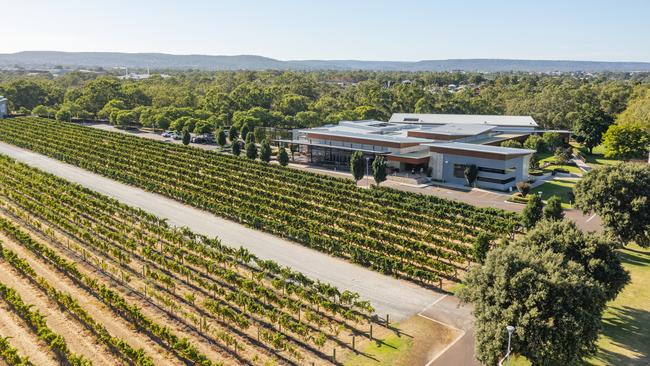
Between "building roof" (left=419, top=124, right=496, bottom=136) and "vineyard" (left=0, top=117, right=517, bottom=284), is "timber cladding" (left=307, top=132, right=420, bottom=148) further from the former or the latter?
"vineyard" (left=0, top=117, right=517, bottom=284)

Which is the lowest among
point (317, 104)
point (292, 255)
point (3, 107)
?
point (292, 255)

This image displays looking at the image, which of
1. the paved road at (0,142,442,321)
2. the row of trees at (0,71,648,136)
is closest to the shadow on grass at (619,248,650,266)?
the paved road at (0,142,442,321)

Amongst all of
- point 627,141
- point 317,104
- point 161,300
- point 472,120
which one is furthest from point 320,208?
point 317,104

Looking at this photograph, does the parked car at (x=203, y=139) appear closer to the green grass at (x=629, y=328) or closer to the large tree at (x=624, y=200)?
the large tree at (x=624, y=200)

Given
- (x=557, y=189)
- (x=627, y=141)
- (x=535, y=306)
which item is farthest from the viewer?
(x=627, y=141)

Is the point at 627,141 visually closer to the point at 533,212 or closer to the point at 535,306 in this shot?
the point at 533,212

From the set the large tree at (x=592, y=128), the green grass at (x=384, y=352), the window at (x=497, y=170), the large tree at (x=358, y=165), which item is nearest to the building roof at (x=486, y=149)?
the window at (x=497, y=170)
